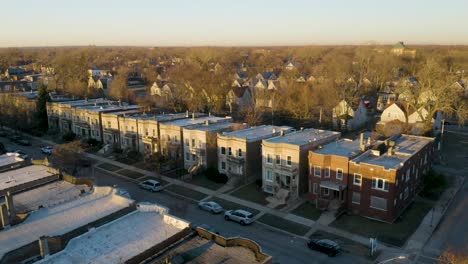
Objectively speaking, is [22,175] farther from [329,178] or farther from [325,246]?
[329,178]

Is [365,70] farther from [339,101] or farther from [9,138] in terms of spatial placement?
[9,138]

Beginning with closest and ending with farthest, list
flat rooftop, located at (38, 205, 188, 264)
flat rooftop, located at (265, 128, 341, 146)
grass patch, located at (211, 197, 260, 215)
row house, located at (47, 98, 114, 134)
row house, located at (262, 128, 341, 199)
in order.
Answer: flat rooftop, located at (38, 205, 188, 264) < grass patch, located at (211, 197, 260, 215) < row house, located at (262, 128, 341, 199) < flat rooftop, located at (265, 128, 341, 146) < row house, located at (47, 98, 114, 134)

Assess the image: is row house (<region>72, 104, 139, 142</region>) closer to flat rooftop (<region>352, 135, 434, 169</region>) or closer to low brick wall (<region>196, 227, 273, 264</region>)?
flat rooftop (<region>352, 135, 434, 169</region>)

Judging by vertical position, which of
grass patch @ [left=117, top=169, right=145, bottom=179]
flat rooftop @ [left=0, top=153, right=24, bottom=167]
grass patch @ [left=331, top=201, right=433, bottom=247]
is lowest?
grass patch @ [left=117, top=169, right=145, bottom=179]

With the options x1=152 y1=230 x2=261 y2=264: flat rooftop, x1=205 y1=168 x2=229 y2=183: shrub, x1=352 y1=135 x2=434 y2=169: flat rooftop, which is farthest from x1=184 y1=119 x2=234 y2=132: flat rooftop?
x1=152 y1=230 x2=261 y2=264: flat rooftop

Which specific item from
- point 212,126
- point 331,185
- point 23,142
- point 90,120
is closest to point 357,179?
point 331,185

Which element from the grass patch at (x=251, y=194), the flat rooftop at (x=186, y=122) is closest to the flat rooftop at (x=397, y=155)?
the grass patch at (x=251, y=194)

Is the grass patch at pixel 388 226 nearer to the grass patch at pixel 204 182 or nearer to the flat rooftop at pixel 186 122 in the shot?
the grass patch at pixel 204 182

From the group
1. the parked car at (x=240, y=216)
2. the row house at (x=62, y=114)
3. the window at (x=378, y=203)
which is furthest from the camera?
the row house at (x=62, y=114)
